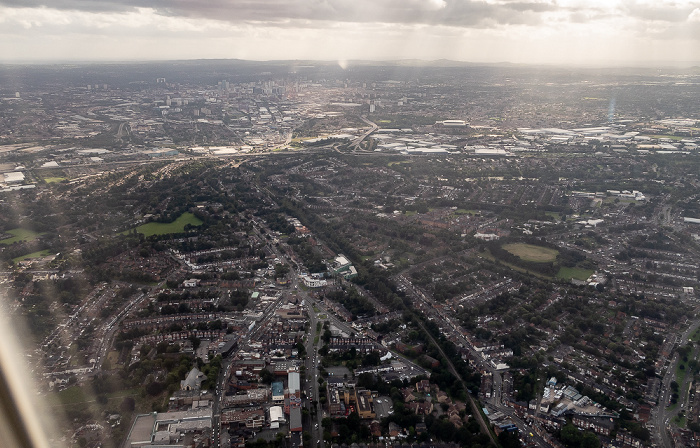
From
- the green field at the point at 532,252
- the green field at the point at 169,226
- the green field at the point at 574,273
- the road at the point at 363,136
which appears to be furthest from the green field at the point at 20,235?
the road at the point at 363,136

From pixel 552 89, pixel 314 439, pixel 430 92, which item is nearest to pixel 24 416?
pixel 314 439

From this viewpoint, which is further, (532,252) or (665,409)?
(532,252)

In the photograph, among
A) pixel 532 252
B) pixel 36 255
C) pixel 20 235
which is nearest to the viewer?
pixel 36 255

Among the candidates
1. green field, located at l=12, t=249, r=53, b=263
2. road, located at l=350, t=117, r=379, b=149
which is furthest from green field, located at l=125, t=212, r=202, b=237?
road, located at l=350, t=117, r=379, b=149

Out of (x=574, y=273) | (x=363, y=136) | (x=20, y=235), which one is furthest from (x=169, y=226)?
(x=363, y=136)

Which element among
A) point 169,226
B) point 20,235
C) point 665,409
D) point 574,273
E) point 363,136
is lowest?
point 665,409

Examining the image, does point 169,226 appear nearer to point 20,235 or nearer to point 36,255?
point 36,255
